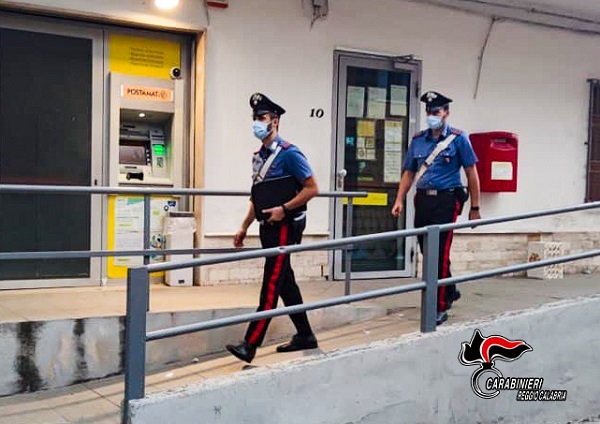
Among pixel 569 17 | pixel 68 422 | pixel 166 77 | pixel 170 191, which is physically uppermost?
pixel 569 17

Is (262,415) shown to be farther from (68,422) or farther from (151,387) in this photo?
(68,422)

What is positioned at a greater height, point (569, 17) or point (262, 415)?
point (569, 17)

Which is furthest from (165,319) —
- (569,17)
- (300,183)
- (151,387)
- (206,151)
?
(569,17)

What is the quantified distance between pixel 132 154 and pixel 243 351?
2.78m

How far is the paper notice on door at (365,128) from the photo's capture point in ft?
23.9

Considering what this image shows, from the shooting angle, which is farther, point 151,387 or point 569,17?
point 569,17

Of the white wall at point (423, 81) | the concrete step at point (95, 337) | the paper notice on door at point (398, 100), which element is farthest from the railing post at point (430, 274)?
the paper notice on door at point (398, 100)

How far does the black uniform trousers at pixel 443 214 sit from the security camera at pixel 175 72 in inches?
99.3

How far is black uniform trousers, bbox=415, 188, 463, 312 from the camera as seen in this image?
5.02 meters

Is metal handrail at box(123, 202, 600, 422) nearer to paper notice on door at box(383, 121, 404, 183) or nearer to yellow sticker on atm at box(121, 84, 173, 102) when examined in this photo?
paper notice on door at box(383, 121, 404, 183)

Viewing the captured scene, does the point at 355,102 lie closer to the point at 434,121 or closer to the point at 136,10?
the point at 434,121

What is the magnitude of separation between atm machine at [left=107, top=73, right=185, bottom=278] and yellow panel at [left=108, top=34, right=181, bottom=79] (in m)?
0.08

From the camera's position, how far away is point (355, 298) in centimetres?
405

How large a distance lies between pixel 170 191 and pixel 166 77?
1.63 meters
